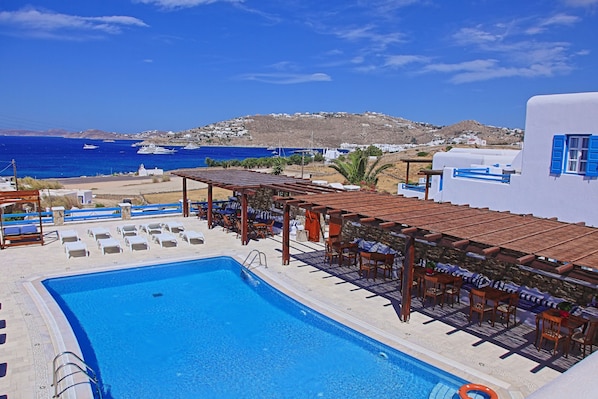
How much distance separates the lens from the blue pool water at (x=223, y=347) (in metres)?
8.26

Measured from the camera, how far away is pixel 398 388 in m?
8.23

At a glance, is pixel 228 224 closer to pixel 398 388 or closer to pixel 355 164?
pixel 355 164

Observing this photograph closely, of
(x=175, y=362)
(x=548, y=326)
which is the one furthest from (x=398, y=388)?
(x=175, y=362)

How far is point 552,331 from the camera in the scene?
902cm

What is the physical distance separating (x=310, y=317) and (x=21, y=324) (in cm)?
661

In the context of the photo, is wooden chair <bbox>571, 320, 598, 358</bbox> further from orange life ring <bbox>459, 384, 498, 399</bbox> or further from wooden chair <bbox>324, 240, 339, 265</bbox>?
wooden chair <bbox>324, 240, 339, 265</bbox>

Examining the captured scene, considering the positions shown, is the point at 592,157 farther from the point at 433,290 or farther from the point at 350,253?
the point at 350,253

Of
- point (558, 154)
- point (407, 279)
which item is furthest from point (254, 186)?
point (558, 154)

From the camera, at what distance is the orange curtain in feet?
59.5

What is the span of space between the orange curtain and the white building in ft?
20.4

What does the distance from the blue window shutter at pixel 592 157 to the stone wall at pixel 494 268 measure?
3.23m

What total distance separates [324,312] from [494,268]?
527 centimetres

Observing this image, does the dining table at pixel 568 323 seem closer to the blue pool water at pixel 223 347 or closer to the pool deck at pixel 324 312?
the pool deck at pixel 324 312

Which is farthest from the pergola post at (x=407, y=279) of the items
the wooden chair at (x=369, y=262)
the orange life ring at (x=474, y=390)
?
the wooden chair at (x=369, y=262)
